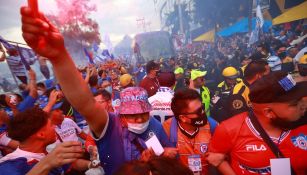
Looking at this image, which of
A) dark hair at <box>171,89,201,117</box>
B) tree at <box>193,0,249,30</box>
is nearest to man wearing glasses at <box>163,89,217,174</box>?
dark hair at <box>171,89,201,117</box>

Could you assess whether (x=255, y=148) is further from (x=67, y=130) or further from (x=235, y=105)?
(x=67, y=130)

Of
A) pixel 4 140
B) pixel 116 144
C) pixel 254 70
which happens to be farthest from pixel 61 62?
pixel 254 70

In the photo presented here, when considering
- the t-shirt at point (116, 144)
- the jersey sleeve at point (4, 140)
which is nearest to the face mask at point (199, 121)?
the t-shirt at point (116, 144)

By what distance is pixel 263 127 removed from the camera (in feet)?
8.04

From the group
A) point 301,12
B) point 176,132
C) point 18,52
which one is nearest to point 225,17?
point 301,12

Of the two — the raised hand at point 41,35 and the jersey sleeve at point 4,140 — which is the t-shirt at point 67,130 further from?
the raised hand at point 41,35

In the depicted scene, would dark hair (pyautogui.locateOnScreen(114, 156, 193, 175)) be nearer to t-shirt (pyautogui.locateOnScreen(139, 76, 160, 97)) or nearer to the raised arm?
the raised arm

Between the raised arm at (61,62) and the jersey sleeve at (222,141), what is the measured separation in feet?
3.82

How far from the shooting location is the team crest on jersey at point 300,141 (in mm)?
2316

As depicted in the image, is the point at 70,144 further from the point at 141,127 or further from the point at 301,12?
the point at 301,12

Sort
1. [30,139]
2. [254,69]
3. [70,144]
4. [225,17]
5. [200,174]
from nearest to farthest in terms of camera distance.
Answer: [70,144] < [30,139] < [200,174] < [254,69] < [225,17]

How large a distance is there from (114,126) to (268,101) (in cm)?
132

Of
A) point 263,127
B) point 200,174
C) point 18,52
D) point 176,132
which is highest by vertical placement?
point 18,52

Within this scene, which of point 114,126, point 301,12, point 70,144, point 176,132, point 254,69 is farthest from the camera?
point 301,12
